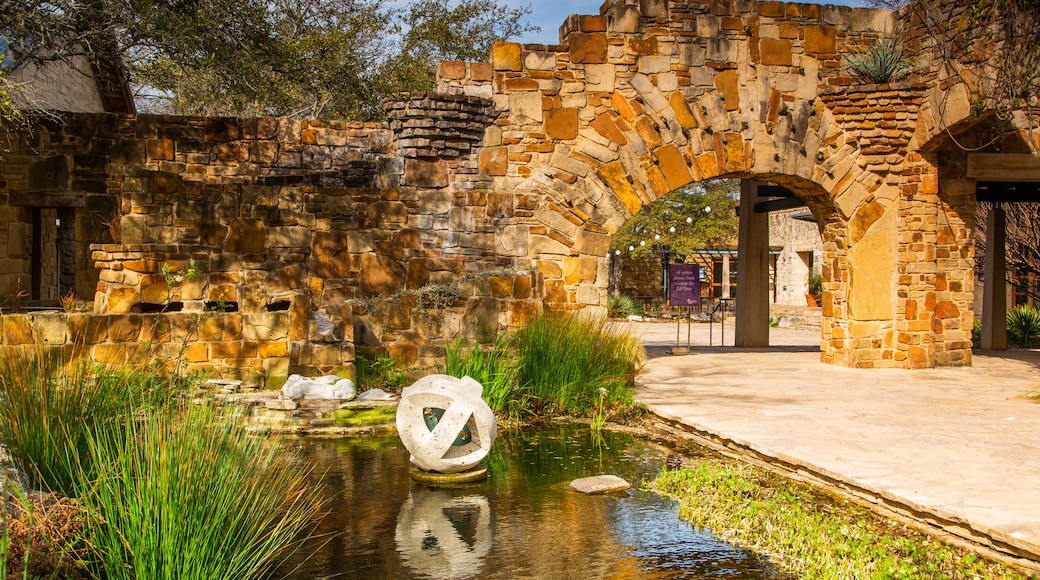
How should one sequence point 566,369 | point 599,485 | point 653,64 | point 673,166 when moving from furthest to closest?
point 673,166, point 653,64, point 566,369, point 599,485

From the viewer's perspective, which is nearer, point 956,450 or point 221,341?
point 956,450

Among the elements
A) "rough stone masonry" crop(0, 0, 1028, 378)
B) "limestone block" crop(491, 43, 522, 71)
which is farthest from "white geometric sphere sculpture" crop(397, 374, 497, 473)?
"limestone block" crop(491, 43, 522, 71)

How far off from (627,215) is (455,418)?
569cm

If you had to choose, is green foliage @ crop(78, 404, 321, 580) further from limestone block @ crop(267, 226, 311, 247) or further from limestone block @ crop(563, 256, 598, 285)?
limestone block @ crop(563, 256, 598, 285)

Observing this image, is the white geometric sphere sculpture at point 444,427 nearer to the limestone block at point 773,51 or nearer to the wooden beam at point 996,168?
the limestone block at point 773,51

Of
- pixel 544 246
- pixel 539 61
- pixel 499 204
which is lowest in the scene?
pixel 544 246

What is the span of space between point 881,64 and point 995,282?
521 centimetres

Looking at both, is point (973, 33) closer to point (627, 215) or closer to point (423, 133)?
point (627, 215)

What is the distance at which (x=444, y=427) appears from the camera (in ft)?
18.8

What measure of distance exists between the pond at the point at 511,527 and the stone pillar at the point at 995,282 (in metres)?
10.0

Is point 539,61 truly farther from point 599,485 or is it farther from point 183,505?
point 183,505

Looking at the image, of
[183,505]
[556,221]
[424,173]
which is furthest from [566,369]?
[183,505]

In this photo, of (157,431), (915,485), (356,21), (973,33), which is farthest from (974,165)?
(356,21)

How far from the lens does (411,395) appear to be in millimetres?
5852
